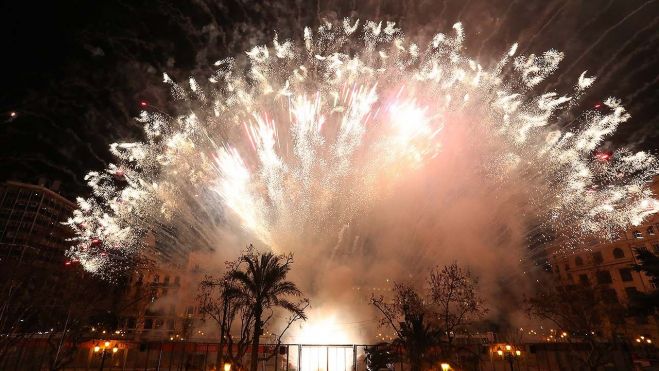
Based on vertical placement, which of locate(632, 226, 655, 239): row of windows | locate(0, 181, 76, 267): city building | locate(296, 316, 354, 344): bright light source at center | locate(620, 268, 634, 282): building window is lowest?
locate(296, 316, 354, 344): bright light source at center

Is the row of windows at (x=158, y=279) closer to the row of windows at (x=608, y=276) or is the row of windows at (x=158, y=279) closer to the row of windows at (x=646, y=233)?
the row of windows at (x=608, y=276)

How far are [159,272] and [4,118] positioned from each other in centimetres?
6472

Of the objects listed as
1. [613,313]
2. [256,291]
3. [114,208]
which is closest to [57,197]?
[114,208]

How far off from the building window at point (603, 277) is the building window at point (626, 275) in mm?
1553

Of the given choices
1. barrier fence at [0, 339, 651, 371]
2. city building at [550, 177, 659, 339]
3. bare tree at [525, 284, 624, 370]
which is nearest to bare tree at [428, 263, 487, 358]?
barrier fence at [0, 339, 651, 371]

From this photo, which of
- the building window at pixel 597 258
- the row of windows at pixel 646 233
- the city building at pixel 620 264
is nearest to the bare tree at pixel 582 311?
the city building at pixel 620 264

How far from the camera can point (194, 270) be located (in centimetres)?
7162

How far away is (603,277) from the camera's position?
50.9 meters

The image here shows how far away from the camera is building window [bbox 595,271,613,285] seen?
50.2 metres

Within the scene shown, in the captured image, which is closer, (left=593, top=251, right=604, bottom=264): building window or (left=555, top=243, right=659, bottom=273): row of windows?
(left=555, top=243, right=659, bottom=273): row of windows

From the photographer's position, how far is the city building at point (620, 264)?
42.5 metres

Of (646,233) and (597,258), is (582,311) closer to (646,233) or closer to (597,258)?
(646,233)

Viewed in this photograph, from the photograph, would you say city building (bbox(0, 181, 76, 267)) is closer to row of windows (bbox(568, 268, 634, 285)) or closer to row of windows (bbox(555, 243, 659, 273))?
row of windows (bbox(555, 243, 659, 273))

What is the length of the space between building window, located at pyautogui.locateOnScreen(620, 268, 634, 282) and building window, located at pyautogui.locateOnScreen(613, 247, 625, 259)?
6.01ft
